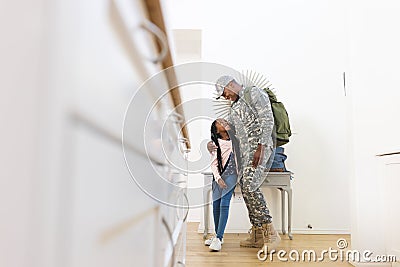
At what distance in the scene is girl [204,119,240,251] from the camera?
122 inches

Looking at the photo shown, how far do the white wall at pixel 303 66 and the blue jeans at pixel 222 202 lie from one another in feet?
2.90

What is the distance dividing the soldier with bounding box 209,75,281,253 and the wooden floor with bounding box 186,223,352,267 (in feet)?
0.49

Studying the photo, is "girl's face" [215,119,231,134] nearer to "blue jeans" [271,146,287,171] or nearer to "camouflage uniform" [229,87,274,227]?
"camouflage uniform" [229,87,274,227]

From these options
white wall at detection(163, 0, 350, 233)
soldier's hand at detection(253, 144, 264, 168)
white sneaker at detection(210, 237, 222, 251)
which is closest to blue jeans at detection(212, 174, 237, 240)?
white sneaker at detection(210, 237, 222, 251)

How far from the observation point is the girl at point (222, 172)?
3105mm

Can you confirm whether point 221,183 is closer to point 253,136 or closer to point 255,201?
point 255,201

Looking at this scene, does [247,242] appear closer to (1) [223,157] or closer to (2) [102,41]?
(1) [223,157]

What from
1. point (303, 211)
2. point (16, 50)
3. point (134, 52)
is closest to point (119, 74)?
point (134, 52)

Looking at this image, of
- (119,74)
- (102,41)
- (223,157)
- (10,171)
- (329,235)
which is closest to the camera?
(10,171)

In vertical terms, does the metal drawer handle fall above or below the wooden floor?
above

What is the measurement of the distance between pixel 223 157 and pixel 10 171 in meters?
2.91

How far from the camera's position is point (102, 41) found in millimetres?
456

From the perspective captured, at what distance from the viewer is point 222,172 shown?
3189 mm

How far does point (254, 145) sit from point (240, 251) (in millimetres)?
776
